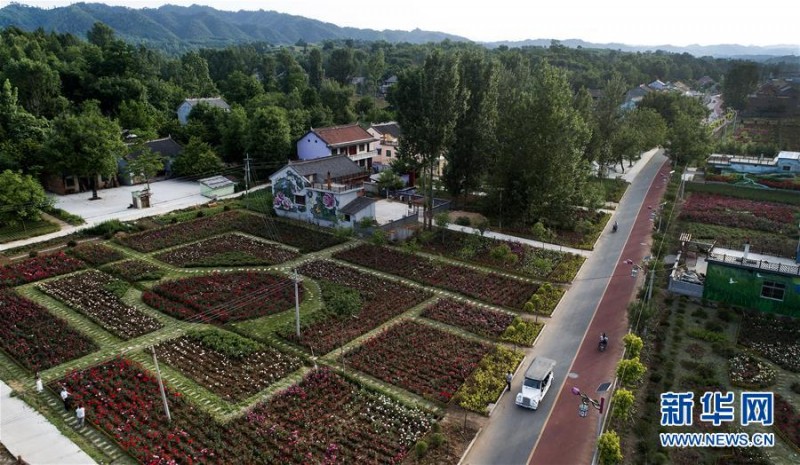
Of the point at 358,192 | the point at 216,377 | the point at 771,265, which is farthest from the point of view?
the point at 358,192

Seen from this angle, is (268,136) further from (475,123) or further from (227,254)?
(475,123)

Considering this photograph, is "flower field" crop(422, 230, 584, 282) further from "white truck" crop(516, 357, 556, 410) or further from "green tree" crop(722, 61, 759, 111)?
"green tree" crop(722, 61, 759, 111)

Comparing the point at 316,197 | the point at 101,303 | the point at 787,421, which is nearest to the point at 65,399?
the point at 101,303

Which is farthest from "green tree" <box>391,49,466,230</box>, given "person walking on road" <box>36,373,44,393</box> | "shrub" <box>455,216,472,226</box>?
"person walking on road" <box>36,373,44,393</box>

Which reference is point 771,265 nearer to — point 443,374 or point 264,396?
point 443,374

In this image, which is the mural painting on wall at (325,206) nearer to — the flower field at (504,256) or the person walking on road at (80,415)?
the flower field at (504,256)

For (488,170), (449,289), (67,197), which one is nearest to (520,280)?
(449,289)
